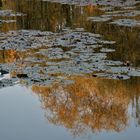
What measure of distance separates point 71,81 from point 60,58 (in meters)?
2.12

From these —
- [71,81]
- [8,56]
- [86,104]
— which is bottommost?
[86,104]

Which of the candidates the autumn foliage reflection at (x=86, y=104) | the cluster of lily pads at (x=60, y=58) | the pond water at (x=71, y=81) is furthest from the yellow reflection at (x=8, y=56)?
the autumn foliage reflection at (x=86, y=104)

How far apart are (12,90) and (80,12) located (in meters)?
14.0

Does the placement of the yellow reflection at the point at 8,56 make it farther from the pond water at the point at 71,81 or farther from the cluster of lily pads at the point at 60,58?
the cluster of lily pads at the point at 60,58

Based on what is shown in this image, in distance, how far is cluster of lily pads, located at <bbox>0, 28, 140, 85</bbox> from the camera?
1187cm

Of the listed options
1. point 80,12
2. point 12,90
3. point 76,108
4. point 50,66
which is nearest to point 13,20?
point 80,12

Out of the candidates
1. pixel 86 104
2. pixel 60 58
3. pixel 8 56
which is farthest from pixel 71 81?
pixel 8 56

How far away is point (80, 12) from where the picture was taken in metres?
24.5

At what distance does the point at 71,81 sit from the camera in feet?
37.4

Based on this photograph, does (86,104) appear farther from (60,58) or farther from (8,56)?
(8,56)

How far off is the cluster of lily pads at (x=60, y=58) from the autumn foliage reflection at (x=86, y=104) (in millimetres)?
391

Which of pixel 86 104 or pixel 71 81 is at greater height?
pixel 71 81

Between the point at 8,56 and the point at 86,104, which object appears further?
the point at 8,56

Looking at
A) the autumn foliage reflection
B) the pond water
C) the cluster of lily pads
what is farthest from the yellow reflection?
the autumn foliage reflection
